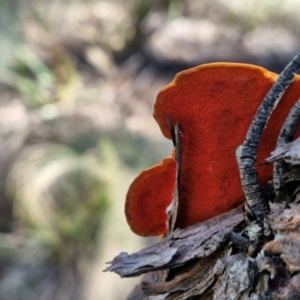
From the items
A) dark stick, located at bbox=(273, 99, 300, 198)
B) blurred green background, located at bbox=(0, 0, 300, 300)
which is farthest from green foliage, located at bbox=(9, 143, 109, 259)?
dark stick, located at bbox=(273, 99, 300, 198)

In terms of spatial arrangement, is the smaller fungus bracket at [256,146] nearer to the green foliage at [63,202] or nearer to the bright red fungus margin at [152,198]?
the bright red fungus margin at [152,198]

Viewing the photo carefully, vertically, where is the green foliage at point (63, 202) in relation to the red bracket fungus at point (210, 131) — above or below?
above

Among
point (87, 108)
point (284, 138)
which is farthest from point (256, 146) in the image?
point (87, 108)

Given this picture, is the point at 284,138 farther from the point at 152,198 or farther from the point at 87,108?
the point at 87,108

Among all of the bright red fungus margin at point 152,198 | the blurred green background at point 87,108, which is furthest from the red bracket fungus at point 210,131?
the blurred green background at point 87,108

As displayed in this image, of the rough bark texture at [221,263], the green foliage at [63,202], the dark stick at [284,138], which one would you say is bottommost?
the rough bark texture at [221,263]

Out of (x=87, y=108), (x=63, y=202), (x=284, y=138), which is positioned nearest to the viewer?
(x=284, y=138)

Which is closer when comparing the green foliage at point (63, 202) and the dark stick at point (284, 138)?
the dark stick at point (284, 138)
